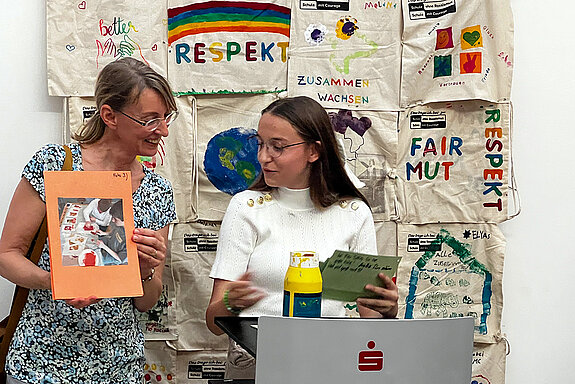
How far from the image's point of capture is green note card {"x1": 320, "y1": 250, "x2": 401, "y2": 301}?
166cm

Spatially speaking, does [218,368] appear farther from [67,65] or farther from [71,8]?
[71,8]

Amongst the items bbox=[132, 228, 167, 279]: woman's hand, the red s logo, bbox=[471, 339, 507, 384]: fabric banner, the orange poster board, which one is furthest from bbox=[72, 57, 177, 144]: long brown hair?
bbox=[471, 339, 507, 384]: fabric banner

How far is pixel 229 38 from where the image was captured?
8.25ft

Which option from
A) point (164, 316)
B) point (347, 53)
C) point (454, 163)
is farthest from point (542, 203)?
point (164, 316)

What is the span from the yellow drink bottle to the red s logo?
0.20m

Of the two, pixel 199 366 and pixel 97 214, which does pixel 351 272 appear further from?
pixel 199 366

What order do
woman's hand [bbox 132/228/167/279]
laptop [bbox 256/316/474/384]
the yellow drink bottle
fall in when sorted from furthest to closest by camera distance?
woman's hand [bbox 132/228/167/279]
the yellow drink bottle
laptop [bbox 256/316/474/384]

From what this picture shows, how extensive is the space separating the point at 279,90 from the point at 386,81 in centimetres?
40

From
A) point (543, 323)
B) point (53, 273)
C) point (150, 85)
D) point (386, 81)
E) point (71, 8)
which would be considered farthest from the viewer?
point (543, 323)

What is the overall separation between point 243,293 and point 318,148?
0.49 meters

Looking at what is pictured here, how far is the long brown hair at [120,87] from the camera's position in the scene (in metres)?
1.89

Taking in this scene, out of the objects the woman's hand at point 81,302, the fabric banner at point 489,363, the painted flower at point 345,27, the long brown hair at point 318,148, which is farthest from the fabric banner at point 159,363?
the painted flower at point 345,27

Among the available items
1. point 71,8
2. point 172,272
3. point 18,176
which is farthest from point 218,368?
point 71,8

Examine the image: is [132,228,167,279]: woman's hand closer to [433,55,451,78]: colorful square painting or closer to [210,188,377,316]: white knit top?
[210,188,377,316]: white knit top
